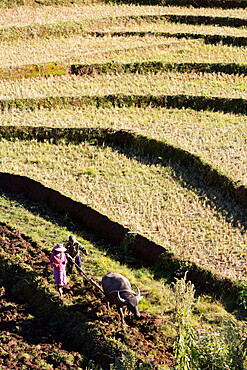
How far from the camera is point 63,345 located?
9.92 meters

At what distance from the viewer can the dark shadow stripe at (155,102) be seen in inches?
820

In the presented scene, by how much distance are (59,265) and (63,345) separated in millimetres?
1757

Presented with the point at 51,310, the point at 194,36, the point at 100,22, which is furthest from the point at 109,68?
the point at 51,310

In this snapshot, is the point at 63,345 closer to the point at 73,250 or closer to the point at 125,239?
the point at 73,250

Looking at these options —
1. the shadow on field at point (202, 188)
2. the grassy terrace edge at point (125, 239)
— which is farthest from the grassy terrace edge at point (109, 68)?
the grassy terrace edge at point (125, 239)

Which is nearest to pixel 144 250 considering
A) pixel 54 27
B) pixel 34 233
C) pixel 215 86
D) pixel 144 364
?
pixel 34 233

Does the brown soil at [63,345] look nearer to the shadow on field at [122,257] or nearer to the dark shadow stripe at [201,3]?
the shadow on field at [122,257]

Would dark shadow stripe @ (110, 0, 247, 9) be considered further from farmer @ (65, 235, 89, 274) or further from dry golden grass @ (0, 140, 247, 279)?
farmer @ (65, 235, 89, 274)

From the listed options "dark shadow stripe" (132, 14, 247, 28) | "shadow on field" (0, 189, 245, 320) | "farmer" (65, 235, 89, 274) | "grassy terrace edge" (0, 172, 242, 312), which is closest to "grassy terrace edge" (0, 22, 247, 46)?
"dark shadow stripe" (132, 14, 247, 28)

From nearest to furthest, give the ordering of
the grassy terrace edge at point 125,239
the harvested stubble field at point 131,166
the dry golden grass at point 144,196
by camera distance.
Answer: the harvested stubble field at point 131,166 < the grassy terrace edge at point 125,239 < the dry golden grass at point 144,196

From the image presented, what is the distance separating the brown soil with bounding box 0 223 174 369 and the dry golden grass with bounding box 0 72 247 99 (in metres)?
12.0

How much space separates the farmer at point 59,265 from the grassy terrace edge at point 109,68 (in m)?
14.6

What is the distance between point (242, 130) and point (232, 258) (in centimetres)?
814

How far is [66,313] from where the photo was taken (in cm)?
1050
